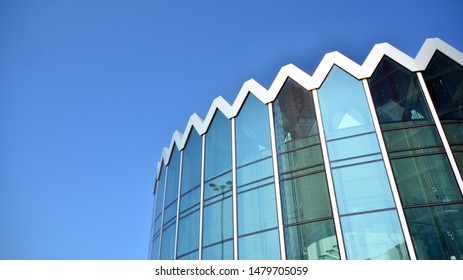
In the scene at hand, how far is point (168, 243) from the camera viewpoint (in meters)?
20.1

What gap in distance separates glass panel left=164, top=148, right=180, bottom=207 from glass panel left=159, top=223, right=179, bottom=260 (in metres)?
1.79

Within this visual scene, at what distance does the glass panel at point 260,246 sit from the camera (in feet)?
47.1

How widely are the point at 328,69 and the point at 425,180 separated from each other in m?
6.98

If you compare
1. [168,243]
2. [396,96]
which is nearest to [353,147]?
[396,96]

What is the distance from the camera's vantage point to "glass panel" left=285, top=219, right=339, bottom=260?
13.4 metres

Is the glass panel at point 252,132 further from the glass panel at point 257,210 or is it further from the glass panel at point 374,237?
the glass panel at point 374,237

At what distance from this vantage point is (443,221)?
41.2ft

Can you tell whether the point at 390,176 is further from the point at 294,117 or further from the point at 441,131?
the point at 294,117

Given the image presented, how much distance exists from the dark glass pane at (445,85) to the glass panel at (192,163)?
12500 millimetres

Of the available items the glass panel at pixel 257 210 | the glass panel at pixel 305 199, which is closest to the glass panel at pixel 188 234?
the glass panel at pixel 257 210
